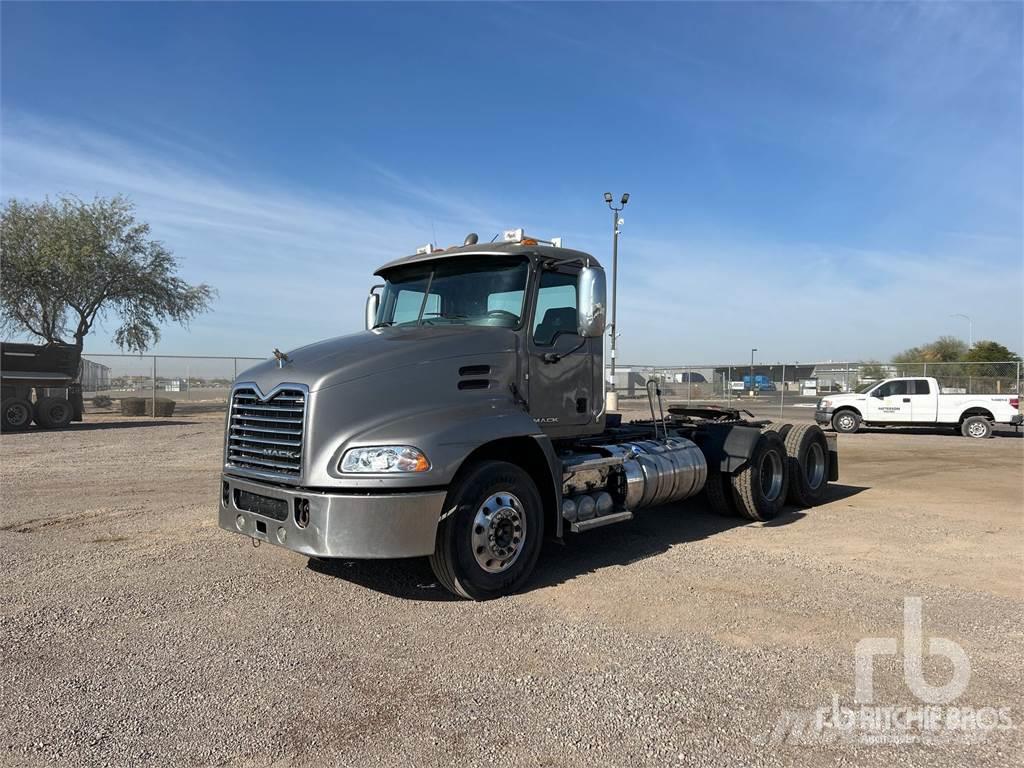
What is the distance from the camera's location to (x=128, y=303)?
30.2 m

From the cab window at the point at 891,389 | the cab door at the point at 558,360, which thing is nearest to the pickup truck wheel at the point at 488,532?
the cab door at the point at 558,360

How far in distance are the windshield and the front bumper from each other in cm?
173

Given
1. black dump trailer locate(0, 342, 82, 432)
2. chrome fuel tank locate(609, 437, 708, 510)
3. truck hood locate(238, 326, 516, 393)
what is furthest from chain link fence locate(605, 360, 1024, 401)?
truck hood locate(238, 326, 516, 393)

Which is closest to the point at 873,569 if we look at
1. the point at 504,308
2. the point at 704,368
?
the point at 504,308

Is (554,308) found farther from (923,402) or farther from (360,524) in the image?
(923,402)

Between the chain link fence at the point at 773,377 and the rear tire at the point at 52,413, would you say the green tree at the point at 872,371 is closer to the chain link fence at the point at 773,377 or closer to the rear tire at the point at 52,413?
the chain link fence at the point at 773,377

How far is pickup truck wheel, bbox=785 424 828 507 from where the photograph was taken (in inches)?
339

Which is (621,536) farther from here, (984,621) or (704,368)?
(704,368)

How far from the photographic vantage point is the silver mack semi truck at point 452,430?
4523 mm

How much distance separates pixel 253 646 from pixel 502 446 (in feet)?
7.03

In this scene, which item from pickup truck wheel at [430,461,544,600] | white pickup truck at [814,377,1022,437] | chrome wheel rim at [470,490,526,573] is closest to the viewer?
pickup truck wheel at [430,461,544,600]

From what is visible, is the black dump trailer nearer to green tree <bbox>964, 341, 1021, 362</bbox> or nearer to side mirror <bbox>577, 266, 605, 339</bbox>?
side mirror <bbox>577, 266, 605, 339</bbox>

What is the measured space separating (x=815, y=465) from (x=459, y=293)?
227 inches

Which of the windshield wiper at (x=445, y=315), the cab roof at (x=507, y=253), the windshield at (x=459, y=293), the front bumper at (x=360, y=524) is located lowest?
the front bumper at (x=360, y=524)
